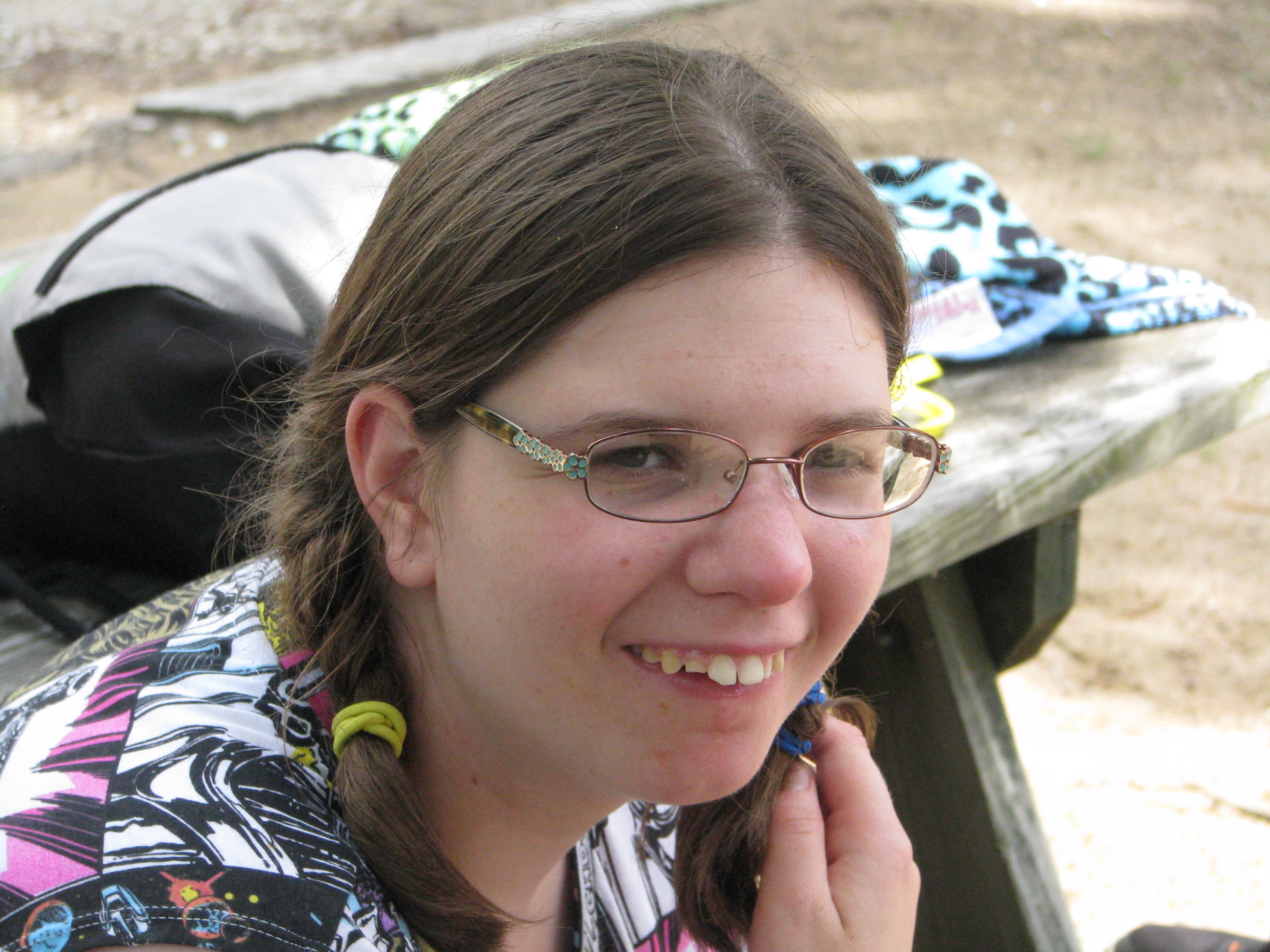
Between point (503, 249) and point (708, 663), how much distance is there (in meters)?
0.43

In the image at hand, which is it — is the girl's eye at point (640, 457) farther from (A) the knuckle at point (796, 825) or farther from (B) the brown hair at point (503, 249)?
(A) the knuckle at point (796, 825)

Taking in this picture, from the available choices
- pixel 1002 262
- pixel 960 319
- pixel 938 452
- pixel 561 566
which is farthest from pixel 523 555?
pixel 1002 262

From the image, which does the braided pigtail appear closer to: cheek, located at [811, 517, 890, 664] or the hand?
the hand

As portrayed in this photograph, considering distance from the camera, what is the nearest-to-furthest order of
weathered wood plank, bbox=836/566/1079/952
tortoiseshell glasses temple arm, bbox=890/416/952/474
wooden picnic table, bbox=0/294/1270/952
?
1. tortoiseshell glasses temple arm, bbox=890/416/952/474
2. wooden picnic table, bbox=0/294/1270/952
3. weathered wood plank, bbox=836/566/1079/952

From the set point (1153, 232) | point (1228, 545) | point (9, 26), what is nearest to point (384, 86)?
point (9, 26)

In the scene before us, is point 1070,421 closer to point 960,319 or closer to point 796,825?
point 960,319

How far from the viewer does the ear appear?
3.66 feet

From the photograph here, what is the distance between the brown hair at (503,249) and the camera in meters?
1.01

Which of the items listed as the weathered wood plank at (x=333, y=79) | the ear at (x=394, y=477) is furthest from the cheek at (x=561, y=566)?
the weathered wood plank at (x=333, y=79)

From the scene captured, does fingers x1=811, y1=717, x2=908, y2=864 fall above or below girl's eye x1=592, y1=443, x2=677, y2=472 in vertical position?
below

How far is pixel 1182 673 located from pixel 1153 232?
2.55 metres

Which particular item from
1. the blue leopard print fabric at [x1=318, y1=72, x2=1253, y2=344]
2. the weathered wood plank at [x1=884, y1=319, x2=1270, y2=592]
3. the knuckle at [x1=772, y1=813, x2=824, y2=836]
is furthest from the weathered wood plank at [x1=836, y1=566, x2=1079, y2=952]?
the knuckle at [x1=772, y1=813, x2=824, y2=836]

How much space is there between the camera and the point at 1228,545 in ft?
11.9

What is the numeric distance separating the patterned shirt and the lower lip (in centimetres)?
34
